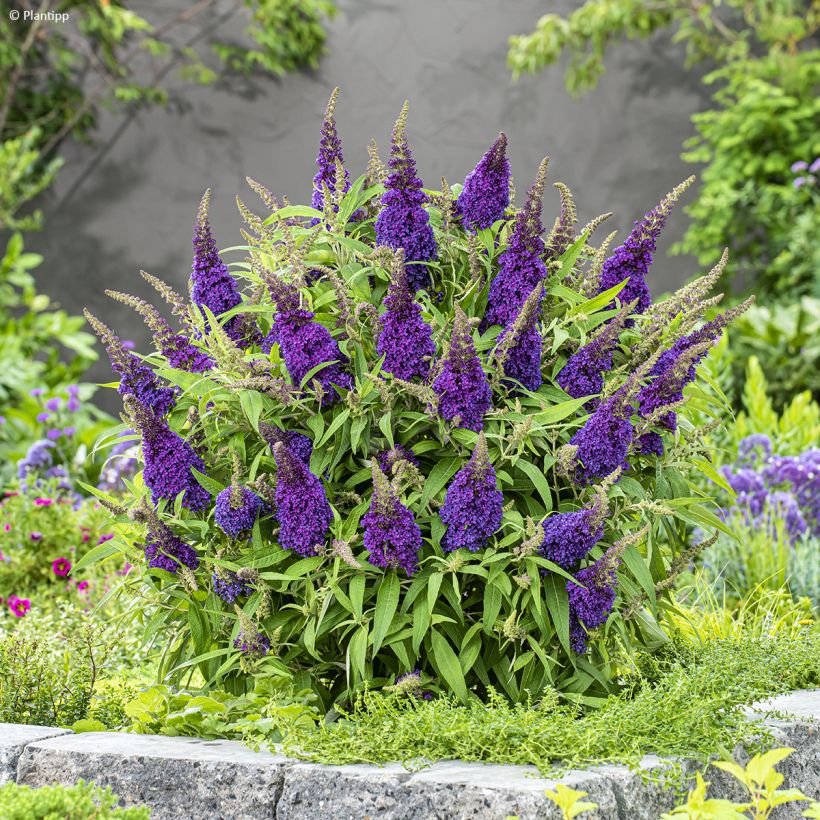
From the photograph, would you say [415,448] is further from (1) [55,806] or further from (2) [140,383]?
(1) [55,806]

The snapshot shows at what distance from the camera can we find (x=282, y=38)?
7.79 meters

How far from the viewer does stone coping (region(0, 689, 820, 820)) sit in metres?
1.65

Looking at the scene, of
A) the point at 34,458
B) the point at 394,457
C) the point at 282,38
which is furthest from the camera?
the point at 282,38

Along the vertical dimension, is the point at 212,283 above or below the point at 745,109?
below

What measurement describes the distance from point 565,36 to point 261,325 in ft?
19.0

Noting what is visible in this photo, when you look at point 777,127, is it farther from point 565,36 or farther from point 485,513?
point 485,513

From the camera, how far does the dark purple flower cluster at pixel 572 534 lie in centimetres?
191

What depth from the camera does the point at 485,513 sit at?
6.41 ft

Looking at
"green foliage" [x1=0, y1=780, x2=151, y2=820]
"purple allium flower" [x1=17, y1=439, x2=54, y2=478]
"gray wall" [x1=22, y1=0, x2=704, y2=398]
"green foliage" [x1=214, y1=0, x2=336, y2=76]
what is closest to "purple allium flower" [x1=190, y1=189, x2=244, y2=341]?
"green foliage" [x1=0, y1=780, x2=151, y2=820]

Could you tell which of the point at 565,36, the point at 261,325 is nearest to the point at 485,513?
the point at 261,325

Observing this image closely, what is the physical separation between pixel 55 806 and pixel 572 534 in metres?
1.04

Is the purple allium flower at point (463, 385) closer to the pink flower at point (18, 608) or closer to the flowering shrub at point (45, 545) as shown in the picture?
the pink flower at point (18, 608)

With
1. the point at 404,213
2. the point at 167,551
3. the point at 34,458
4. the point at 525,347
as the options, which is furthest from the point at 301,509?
the point at 34,458

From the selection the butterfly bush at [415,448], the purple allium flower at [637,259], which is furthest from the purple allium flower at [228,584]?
the purple allium flower at [637,259]
